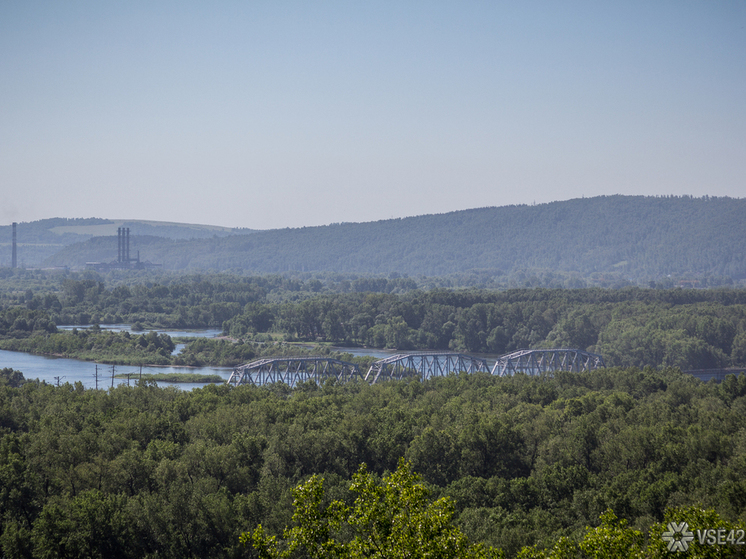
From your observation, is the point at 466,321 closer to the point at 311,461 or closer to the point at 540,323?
the point at 540,323

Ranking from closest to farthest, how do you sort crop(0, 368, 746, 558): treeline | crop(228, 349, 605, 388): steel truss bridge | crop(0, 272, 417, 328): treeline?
crop(0, 368, 746, 558): treeline, crop(228, 349, 605, 388): steel truss bridge, crop(0, 272, 417, 328): treeline

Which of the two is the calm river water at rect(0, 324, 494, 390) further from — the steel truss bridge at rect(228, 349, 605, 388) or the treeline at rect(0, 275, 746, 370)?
the steel truss bridge at rect(228, 349, 605, 388)

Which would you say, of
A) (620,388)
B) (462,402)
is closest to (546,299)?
(620,388)

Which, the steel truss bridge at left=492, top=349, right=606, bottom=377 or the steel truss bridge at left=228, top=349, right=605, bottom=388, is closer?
the steel truss bridge at left=228, top=349, right=605, bottom=388

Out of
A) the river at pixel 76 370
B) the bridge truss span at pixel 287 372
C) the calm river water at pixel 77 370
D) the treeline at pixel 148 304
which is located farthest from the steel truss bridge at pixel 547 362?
the treeline at pixel 148 304

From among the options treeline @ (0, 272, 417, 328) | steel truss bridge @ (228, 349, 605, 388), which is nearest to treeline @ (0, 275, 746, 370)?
treeline @ (0, 272, 417, 328)
